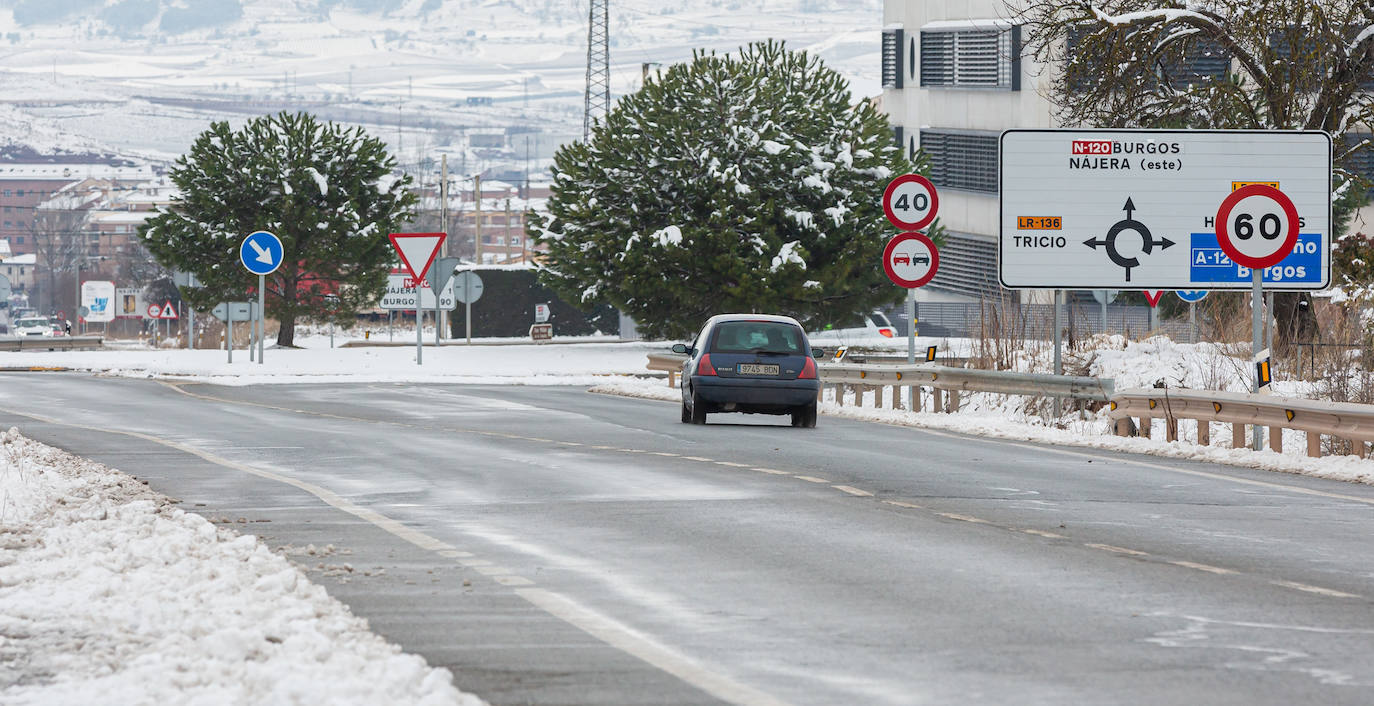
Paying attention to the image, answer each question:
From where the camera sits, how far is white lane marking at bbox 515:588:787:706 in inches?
261

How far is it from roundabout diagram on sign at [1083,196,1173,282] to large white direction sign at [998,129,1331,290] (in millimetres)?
12

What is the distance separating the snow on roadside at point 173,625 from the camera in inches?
258

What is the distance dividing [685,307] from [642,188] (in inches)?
135

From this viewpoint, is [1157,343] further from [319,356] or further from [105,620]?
[319,356]

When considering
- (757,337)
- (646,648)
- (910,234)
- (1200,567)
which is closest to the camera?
(646,648)

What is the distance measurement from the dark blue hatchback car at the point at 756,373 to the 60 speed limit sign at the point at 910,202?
3281 millimetres

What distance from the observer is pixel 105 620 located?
26.1 feet

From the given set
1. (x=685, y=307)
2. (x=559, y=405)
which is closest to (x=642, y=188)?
(x=685, y=307)

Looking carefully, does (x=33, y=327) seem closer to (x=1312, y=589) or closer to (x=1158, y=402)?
(x=1158, y=402)

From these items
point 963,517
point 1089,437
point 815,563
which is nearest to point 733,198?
point 1089,437

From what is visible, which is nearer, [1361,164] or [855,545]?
[855,545]

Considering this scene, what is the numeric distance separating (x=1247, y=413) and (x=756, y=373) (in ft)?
21.7

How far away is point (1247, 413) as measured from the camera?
18375 millimetres

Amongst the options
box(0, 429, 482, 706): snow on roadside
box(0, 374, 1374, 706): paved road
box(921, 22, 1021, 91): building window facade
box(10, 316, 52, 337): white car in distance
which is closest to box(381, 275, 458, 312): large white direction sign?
box(921, 22, 1021, 91): building window facade
